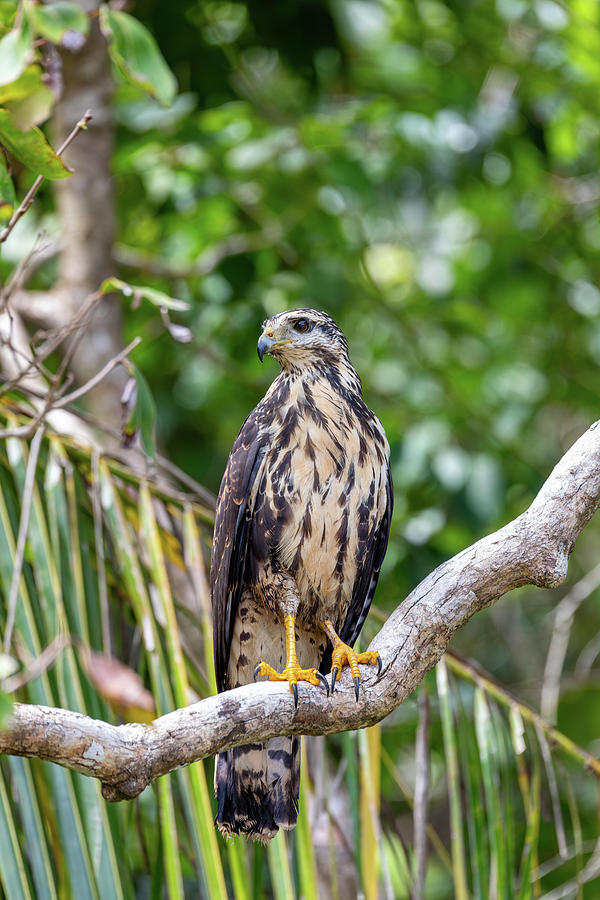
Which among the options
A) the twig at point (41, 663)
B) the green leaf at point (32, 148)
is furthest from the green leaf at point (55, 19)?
the twig at point (41, 663)

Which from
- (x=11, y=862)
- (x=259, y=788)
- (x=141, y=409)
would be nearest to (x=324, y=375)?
(x=141, y=409)

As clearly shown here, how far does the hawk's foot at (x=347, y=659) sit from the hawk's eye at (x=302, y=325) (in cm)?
91

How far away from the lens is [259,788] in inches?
122

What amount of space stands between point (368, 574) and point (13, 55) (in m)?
1.79

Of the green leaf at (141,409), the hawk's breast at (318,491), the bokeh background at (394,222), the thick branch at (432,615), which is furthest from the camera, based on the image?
the bokeh background at (394,222)

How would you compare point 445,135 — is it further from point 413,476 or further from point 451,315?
point 413,476

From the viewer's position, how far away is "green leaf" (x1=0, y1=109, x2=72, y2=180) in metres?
2.53

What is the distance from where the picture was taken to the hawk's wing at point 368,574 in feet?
10.9

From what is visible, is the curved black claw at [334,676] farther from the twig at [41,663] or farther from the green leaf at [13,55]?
the green leaf at [13,55]

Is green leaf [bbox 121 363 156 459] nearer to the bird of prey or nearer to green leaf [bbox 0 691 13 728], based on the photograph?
the bird of prey

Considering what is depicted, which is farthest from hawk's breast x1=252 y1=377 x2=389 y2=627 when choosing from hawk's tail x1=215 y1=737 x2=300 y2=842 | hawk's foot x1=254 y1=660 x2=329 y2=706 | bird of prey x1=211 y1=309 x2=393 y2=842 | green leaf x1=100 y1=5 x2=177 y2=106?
green leaf x1=100 y1=5 x2=177 y2=106

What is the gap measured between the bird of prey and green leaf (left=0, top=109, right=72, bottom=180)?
3.06ft

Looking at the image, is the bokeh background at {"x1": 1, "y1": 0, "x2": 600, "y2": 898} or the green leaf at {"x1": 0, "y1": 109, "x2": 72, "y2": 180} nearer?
the green leaf at {"x1": 0, "y1": 109, "x2": 72, "y2": 180}

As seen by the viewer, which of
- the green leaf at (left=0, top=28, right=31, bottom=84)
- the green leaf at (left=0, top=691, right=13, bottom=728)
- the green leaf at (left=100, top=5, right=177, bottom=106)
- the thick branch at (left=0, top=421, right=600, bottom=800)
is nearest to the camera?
the green leaf at (left=0, top=691, right=13, bottom=728)
